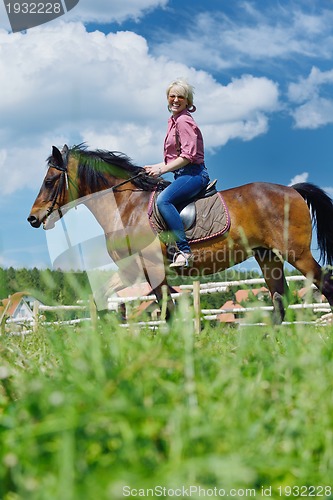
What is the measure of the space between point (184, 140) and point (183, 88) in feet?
2.00

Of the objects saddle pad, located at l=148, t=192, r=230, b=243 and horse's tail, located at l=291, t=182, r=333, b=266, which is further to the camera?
horse's tail, located at l=291, t=182, r=333, b=266

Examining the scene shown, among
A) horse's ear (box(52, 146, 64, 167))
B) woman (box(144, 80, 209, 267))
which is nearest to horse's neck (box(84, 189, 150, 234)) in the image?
woman (box(144, 80, 209, 267))

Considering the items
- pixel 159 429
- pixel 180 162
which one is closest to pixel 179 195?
pixel 180 162

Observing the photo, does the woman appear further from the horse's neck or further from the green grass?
the green grass

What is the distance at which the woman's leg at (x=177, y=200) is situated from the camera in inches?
280

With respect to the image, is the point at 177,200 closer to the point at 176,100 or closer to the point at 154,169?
the point at 154,169

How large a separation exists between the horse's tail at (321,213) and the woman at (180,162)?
5.61ft

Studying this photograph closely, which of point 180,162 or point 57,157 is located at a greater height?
point 57,157

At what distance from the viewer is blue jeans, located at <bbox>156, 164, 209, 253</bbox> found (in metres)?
7.12

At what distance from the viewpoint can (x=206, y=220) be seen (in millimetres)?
7422

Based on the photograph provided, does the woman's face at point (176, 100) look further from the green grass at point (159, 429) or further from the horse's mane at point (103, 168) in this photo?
the green grass at point (159, 429)

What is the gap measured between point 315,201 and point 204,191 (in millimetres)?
1684

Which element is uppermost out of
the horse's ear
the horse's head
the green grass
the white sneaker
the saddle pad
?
the horse's ear

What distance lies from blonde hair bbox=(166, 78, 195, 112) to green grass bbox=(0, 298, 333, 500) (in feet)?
18.7
